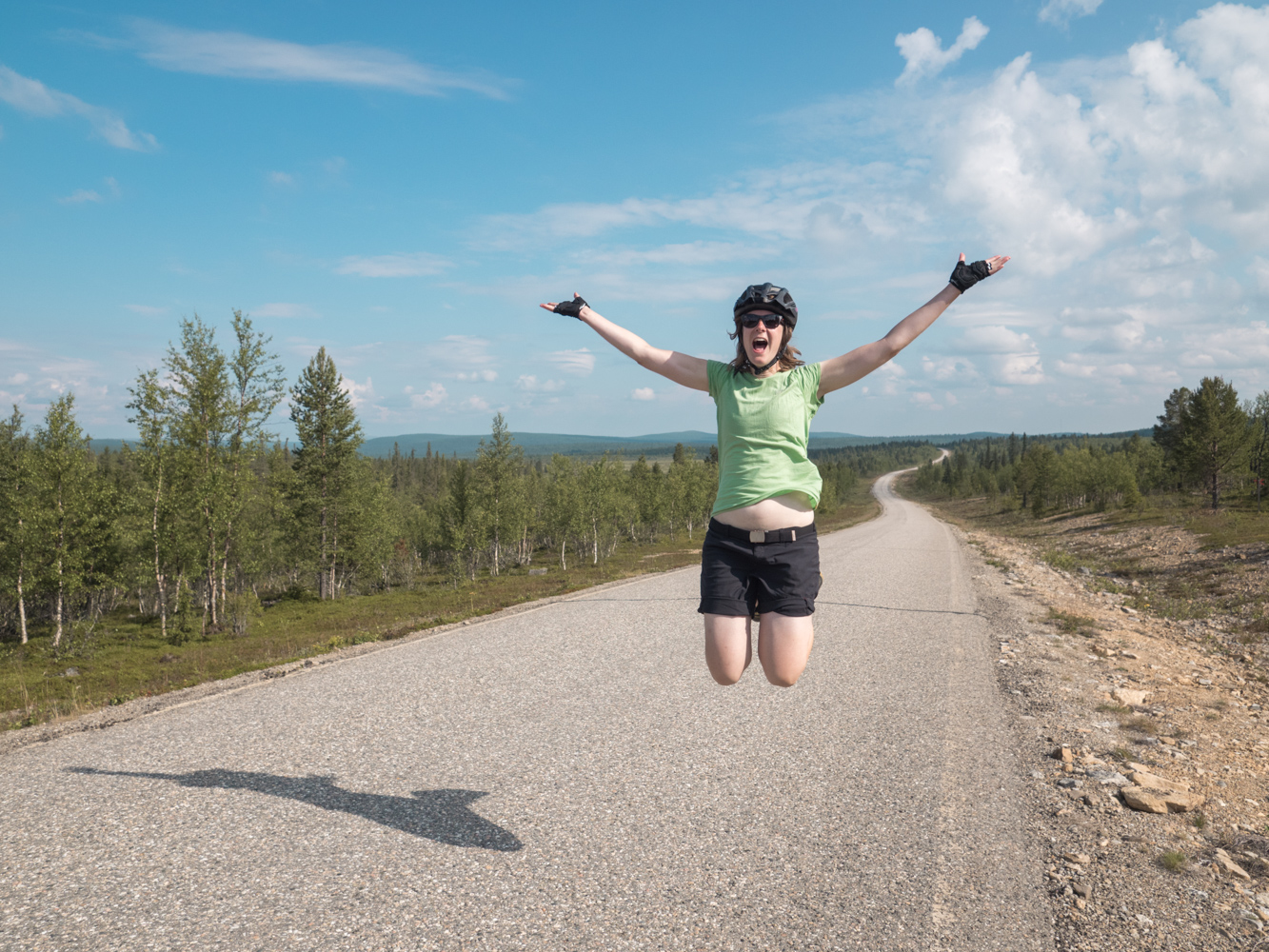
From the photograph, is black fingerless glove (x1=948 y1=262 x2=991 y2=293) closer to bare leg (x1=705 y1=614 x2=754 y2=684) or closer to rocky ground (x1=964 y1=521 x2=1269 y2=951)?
bare leg (x1=705 y1=614 x2=754 y2=684)

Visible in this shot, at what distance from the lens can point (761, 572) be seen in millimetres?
4297

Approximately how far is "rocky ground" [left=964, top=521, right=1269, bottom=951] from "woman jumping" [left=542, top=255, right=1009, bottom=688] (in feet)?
7.66

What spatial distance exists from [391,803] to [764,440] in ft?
12.9

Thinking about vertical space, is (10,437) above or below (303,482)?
above

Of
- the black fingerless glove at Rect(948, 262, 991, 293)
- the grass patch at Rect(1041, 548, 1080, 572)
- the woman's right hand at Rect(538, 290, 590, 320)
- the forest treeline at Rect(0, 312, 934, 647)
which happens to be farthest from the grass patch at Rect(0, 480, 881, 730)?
the grass patch at Rect(1041, 548, 1080, 572)

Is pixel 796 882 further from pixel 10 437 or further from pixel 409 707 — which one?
pixel 10 437

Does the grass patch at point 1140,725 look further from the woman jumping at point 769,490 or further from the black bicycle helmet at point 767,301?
the black bicycle helmet at point 767,301

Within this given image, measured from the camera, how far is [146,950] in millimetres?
3512

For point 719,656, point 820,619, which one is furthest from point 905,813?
point 820,619

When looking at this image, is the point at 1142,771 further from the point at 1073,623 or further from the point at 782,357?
the point at 1073,623

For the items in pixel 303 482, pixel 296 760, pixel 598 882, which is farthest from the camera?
pixel 303 482

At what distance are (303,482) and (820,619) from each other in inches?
1377

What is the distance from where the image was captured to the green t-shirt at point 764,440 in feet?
14.0

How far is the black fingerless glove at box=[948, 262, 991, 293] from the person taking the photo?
433cm
